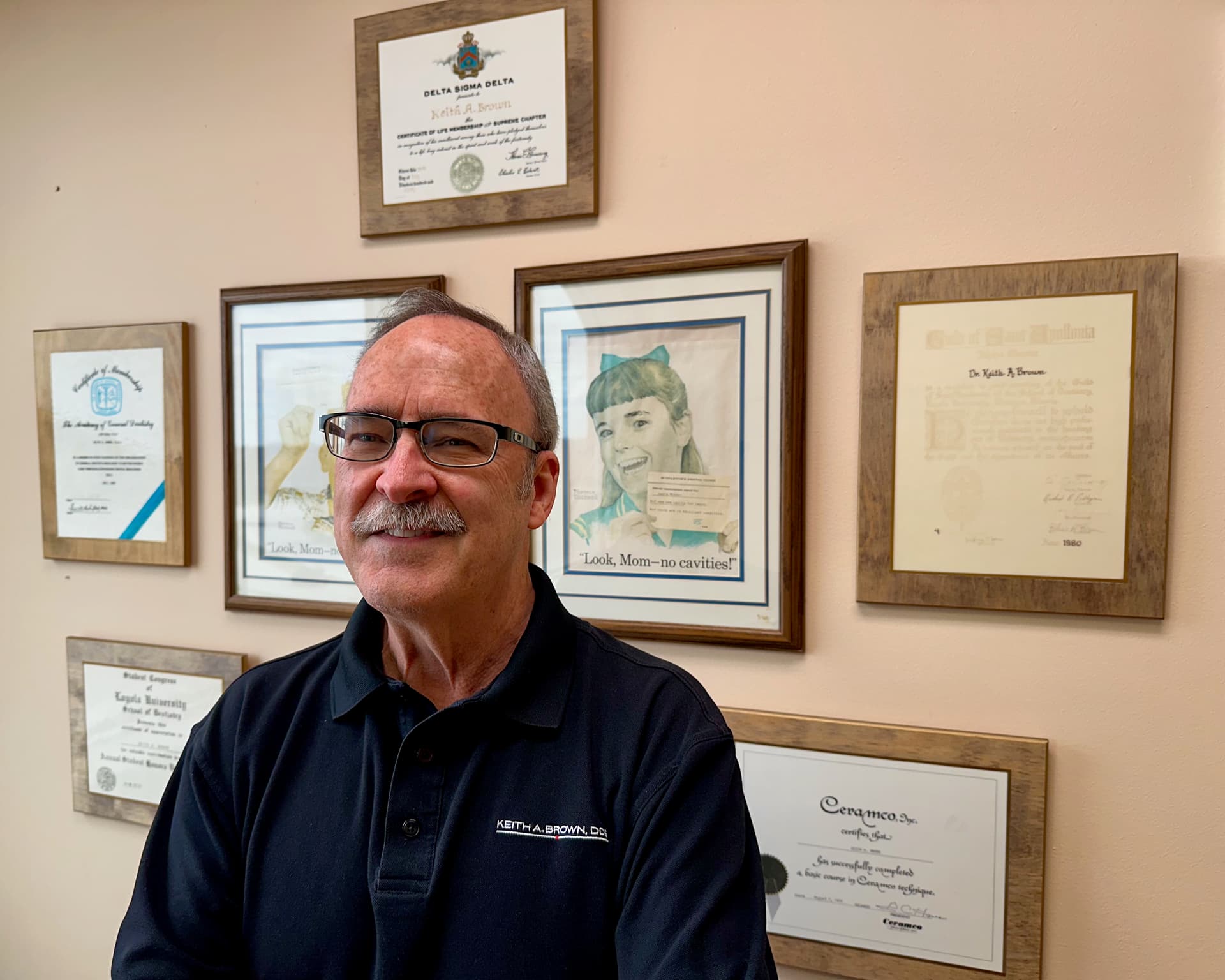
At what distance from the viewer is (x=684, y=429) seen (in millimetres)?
1390

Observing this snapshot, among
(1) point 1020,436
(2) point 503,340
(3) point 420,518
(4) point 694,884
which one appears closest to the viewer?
(4) point 694,884

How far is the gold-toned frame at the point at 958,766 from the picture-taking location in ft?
3.96

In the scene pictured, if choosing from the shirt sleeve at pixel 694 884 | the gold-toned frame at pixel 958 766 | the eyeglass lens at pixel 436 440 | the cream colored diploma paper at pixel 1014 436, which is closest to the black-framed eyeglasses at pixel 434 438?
the eyeglass lens at pixel 436 440

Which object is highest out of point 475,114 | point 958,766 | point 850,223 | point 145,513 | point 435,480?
point 475,114

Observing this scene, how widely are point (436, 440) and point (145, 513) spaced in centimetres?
114

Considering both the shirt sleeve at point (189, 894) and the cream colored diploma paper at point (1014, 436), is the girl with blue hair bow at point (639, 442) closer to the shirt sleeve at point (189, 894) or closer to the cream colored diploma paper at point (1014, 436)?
the cream colored diploma paper at point (1014, 436)

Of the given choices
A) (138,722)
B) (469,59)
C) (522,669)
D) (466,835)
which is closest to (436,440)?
(522,669)

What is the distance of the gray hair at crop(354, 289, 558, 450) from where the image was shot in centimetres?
104

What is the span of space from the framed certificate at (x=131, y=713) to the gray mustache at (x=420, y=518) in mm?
954

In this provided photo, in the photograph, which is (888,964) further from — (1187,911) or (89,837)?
(89,837)

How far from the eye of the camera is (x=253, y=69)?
1.67 metres

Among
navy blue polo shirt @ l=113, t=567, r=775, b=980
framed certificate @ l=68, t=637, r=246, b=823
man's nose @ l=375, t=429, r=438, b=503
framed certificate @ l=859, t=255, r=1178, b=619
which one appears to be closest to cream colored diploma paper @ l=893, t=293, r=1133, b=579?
framed certificate @ l=859, t=255, r=1178, b=619
